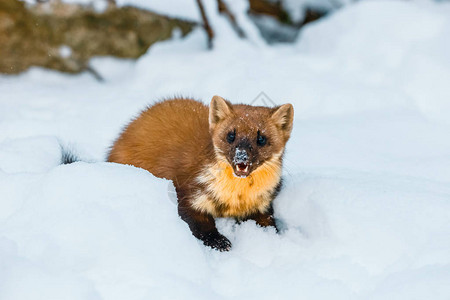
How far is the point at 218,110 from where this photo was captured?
288 centimetres

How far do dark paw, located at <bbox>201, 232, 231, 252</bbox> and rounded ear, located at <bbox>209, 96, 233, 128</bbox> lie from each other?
0.62m

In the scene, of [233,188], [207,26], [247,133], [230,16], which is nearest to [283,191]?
[233,188]

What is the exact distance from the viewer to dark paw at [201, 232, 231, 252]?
2652 millimetres

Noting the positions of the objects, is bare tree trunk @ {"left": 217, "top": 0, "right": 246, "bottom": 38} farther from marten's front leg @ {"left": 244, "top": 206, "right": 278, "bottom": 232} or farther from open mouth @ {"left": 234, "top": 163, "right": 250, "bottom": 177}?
open mouth @ {"left": 234, "top": 163, "right": 250, "bottom": 177}

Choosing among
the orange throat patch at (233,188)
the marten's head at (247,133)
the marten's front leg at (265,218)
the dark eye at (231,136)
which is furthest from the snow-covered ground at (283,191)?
the dark eye at (231,136)

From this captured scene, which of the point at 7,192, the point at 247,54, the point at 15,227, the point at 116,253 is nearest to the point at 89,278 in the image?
the point at 116,253

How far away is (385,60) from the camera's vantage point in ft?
16.9

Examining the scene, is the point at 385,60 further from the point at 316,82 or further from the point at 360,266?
the point at 360,266

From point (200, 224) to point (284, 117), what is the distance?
778mm

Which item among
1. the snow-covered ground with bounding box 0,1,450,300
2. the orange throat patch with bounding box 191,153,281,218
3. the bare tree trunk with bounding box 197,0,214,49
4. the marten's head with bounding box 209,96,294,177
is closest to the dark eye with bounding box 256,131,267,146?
the marten's head with bounding box 209,96,294,177

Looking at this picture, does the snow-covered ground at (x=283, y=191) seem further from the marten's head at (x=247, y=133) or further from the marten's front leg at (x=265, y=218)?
the marten's head at (x=247, y=133)

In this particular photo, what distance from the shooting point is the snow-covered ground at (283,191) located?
201 centimetres

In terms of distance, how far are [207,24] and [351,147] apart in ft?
8.11

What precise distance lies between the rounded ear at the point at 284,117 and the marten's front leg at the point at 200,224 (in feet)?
2.15
